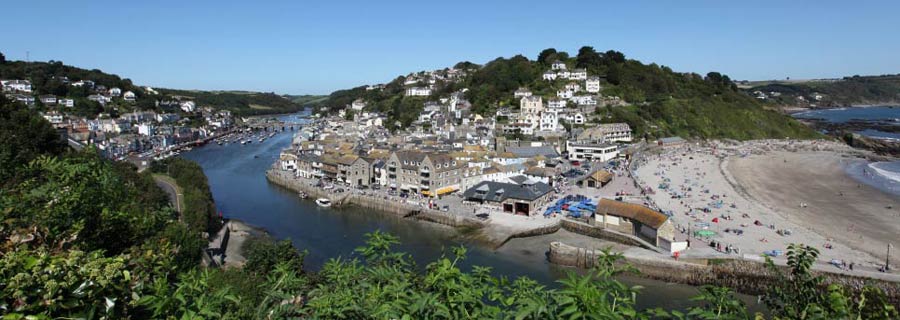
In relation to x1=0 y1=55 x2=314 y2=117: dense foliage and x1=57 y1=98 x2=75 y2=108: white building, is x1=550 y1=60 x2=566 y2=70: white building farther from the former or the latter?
x1=57 y1=98 x2=75 y2=108: white building

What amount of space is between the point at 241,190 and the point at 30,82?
63.7 metres

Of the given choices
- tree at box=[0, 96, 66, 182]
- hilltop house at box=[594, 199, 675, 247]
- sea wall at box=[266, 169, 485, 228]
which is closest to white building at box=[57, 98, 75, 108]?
sea wall at box=[266, 169, 485, 228]

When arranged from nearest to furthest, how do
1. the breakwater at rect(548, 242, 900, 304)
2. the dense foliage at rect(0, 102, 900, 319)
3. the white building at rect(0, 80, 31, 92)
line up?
the dense foliage at rect(0, 102, 900, 319) → the breakwater at rect(548, 242, 900, 304) → the white building at rect(0, 80, 31, 92)

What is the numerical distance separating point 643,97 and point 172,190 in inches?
2194

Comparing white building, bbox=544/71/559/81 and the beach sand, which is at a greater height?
white building, bbox=544/71/559/81

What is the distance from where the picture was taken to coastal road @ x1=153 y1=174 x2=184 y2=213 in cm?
2202

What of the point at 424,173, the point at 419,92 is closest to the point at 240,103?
the point at 419,92

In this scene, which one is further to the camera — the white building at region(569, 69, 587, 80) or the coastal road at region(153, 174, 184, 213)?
the white building at region(569, 69, 587, 80)

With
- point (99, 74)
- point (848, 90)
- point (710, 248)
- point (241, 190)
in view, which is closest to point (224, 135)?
point (99, 74)

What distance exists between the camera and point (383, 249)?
4.99 m

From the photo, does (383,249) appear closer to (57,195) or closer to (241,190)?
(57,195)

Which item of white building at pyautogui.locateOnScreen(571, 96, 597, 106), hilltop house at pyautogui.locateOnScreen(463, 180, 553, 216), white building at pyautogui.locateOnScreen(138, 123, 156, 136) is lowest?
hilltop house at pyautogui.locateOnScreen(463, 180, 553, 216)

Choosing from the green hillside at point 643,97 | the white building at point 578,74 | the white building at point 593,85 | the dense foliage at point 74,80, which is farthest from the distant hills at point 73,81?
the white building at point 593,85

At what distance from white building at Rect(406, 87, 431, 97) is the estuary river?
4015cm
